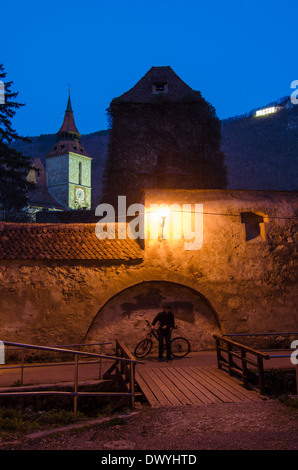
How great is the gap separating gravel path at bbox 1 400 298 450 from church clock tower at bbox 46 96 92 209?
206ft

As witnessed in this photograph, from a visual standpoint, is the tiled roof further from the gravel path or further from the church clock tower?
the church clock tower

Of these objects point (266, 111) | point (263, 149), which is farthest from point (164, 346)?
point (266, 111)

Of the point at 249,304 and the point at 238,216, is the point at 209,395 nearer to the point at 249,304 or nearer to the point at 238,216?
the point at 249,304

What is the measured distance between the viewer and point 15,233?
1312 cm

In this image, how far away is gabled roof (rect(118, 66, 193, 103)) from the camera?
29.5 metres

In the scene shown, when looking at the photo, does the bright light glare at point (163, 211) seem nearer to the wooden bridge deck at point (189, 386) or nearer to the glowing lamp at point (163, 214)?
the glowing lamp at point (163, 214)

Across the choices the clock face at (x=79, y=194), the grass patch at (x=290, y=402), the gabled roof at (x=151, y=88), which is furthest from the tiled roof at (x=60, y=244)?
the clock face at (x=79, y=194)

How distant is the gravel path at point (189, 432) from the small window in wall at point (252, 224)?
24.7 feet

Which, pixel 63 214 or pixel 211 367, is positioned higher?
pixel 63 214

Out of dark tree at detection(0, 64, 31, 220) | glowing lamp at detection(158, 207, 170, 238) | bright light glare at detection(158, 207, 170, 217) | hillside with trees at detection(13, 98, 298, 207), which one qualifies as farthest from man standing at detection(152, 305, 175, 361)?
hillside with trees at detection(13, 98, 298, 207)

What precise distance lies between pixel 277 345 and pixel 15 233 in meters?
10.3

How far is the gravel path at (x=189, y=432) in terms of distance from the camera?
5914 mm

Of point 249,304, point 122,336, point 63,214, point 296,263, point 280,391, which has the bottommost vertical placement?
point 280,391
